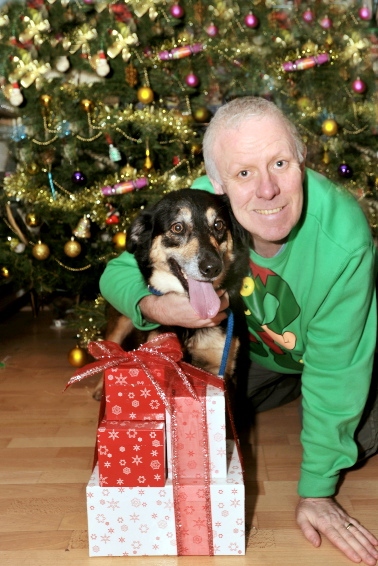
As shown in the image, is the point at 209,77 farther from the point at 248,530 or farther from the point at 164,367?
the point at 248,530

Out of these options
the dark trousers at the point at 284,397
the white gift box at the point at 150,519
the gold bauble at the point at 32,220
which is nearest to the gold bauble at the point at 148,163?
the gold bauble at the point at 32,220

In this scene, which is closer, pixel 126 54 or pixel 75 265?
pixel 126 54

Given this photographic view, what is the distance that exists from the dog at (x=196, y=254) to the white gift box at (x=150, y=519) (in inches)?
21.7

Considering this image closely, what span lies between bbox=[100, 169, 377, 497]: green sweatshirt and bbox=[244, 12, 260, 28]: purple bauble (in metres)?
1.84

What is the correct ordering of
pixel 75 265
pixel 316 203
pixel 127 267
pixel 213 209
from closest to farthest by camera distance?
pixel 316 203, pixel 213 209, pixel 127 267, pixel 75 265

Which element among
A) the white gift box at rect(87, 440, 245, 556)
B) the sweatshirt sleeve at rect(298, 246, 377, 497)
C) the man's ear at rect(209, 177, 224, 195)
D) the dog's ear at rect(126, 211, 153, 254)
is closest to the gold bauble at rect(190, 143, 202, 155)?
the dog's ear at rect(126, 211, 153, 254)

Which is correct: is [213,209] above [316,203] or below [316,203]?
below

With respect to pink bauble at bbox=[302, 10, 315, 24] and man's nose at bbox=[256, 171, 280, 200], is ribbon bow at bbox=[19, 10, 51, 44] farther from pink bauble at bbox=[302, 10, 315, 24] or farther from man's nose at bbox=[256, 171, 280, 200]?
man's nose at bbox=[256, 171, 280, 200]

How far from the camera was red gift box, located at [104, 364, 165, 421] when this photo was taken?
4.81ft

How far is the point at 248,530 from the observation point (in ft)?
5.31

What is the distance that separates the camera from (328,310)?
1.56m

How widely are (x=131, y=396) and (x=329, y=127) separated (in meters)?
2.25

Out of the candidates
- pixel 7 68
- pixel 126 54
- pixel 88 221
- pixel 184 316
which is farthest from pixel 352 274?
pixel 7 68

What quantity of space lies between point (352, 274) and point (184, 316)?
512 millimetres
